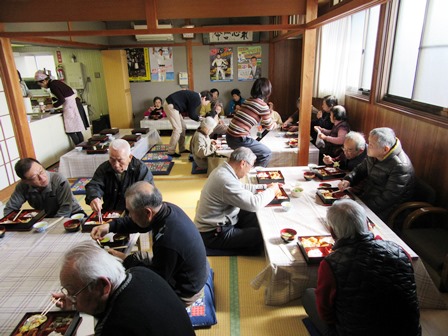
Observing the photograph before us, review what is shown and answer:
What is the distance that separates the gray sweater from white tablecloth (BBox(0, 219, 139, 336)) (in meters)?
0.76

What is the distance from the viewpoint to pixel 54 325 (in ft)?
5.16

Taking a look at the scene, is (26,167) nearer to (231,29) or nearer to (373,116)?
(231,29)

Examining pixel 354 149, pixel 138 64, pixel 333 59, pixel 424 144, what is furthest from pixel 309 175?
pixel 138 64

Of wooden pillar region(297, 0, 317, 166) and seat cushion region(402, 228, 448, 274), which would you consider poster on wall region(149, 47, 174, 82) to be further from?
seat cushion region(402, 228, 448, 274)

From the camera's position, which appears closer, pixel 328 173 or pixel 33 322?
pixel 33 322

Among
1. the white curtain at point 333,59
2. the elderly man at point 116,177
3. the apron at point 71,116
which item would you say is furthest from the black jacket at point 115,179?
the apron at point 71,116

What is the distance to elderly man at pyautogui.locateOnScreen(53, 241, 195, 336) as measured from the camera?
1.24 metres

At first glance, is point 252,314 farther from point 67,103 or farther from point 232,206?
point 67,103

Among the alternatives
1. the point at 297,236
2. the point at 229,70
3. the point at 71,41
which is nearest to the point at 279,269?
the point at 297,236

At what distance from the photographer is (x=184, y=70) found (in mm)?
9109

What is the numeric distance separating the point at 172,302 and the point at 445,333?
194 cm

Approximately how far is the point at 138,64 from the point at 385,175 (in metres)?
7.95

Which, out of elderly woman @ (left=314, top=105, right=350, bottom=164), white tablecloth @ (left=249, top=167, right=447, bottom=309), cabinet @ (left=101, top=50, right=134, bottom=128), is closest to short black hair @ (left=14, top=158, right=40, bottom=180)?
white tablecloth @ (left=249, top=167, right=447, bottom=309)

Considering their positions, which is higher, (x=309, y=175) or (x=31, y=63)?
(x=31, y=63)
